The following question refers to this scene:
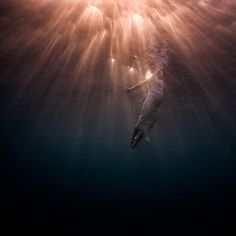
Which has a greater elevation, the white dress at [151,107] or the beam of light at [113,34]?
the beam of light at [113,34]

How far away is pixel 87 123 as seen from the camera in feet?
86.9

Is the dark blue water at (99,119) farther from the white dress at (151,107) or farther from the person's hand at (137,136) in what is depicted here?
the person's hand at (137,136)

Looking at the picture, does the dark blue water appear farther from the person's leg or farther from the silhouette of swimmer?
the person's leg

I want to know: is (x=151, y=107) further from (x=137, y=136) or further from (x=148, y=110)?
(x=137, y=136)

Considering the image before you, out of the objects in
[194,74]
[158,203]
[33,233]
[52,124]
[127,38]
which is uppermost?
[52,124]

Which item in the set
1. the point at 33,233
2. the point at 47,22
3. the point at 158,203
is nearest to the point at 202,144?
the point at 158,203

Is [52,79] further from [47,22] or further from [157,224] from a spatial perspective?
[157,224]

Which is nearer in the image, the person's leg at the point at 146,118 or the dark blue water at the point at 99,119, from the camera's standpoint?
the person's leg at the point at 146,118

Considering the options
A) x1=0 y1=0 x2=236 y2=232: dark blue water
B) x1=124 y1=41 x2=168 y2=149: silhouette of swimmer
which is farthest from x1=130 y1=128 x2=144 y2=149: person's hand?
x1=0 y1=0 x2=236 y2=232: dark blue water

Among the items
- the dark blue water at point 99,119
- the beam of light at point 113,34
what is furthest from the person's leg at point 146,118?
the dark blue water at point 99,119

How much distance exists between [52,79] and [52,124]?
42.4 feet

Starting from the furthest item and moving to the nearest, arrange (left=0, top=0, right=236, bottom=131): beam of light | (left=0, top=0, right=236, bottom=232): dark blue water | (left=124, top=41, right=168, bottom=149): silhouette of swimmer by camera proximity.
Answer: (left=0, top=0, right=236, bottom=232): dark blue water
(left=0, top=0, right=236, bottom=131): beam of light
(left=124, top=41, right=168, bottom=149): silhouette of swimmer

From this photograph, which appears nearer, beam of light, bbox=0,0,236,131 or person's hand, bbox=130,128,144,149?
person's hand, bbox=130,128,144,149

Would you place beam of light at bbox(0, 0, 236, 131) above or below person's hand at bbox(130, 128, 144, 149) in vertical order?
above
